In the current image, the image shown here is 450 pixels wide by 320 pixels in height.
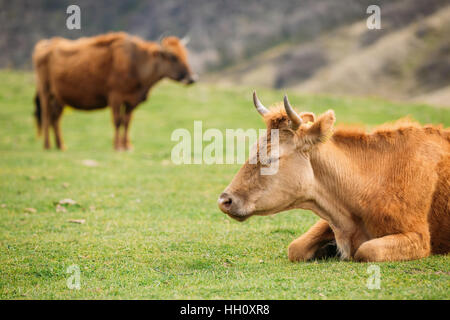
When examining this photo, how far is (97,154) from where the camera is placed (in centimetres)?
1661

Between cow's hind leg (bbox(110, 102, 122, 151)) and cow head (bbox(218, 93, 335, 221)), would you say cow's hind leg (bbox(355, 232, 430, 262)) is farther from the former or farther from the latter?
cow's hind leg (bbox(110, 102, 122, 151))

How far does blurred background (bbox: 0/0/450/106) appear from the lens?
4191cm

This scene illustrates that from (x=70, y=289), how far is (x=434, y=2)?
52.3 meters

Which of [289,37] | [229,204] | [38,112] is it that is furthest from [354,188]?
[289,37]

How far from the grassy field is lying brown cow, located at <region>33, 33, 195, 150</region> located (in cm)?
147

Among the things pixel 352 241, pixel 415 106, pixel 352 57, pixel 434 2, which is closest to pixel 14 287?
pixel 352 241

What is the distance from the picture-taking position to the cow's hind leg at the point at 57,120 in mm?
18359

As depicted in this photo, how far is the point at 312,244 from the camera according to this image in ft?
22.0

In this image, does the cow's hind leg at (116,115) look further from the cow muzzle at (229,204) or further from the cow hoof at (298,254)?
the cow muzzle at (229,204)

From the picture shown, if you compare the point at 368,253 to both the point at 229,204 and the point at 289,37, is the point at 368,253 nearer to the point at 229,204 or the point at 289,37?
the point at 229,204

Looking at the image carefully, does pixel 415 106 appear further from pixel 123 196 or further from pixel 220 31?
pixel 220 31

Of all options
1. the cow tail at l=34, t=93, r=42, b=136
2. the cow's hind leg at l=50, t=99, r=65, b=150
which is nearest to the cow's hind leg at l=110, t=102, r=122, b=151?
the cow's hind leg at l=50, t=99, r=65, b=150

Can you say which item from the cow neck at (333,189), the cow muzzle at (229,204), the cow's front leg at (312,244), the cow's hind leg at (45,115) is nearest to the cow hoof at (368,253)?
the cow neck at (333,189)

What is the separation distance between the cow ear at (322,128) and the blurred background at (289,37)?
27.8m
